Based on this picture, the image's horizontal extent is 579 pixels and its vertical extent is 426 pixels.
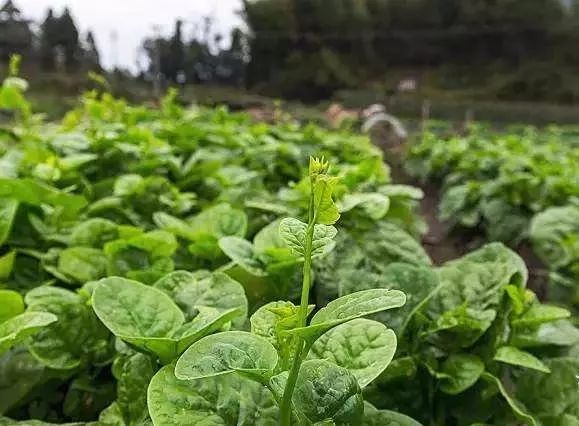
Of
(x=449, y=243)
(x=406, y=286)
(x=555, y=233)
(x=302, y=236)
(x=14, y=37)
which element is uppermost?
(x=14, y=37)

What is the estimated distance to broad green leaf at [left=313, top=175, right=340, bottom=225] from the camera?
46 centimetres

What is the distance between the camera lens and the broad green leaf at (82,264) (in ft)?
2.97

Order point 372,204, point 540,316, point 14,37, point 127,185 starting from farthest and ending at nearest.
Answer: point 14,37, point 127,185, point 372,204, point 540,316

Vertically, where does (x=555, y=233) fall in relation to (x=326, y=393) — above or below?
below

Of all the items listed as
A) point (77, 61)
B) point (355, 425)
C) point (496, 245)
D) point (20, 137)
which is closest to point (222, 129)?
point (20, 137)

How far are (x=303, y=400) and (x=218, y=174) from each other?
43.9 inches

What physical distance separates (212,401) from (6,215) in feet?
1.89

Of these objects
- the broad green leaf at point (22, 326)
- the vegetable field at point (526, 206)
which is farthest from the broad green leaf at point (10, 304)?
the vegetable field at point (526, 206)

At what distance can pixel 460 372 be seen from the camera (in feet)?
2.45

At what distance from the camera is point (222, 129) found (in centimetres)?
249

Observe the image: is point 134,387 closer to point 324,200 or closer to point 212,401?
point 212,401

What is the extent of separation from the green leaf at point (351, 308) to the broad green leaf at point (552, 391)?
1.26 ft

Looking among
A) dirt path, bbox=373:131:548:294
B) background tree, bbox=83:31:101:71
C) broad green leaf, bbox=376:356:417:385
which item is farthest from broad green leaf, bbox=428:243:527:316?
background tree, bbox=83:31:101:71

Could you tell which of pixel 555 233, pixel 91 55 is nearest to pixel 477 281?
pixel 555 233
